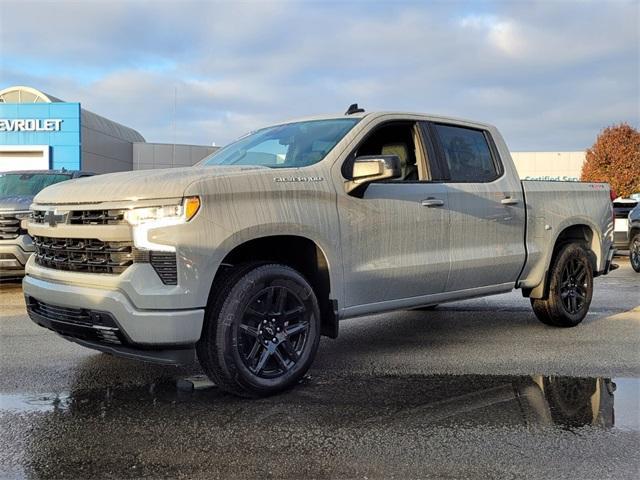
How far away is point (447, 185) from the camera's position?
5.16 metres

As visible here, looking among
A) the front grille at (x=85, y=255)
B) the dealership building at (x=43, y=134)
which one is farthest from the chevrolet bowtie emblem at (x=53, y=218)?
the dealership building at (x=43, y=134)

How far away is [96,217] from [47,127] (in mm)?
36882

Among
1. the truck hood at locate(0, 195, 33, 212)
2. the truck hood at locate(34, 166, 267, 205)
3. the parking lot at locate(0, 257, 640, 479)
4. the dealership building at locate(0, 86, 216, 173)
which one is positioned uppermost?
the dealership building at locate(0, 86, 216, 173)

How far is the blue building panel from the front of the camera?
36844mm

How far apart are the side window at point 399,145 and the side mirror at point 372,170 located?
591 millimetres

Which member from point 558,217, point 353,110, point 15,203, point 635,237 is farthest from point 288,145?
point 635,237

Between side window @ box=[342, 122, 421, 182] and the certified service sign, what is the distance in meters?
36.1

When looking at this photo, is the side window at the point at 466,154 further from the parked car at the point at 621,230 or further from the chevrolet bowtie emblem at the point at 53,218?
the parked car at the point at 621,230

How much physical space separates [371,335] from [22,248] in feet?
17.1

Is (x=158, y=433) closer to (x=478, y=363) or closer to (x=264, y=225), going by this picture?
(x=264, y=225)

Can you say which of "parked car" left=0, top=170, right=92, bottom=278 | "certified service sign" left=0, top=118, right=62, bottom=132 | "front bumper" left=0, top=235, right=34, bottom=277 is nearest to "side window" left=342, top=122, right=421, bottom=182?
"parked car" left=0, top=170, right=92, bottom=278

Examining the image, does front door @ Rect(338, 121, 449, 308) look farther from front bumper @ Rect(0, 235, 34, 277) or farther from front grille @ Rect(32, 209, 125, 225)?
A: front bumper @ Rect(0, 235, 34, 277)

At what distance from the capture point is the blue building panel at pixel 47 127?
121ft

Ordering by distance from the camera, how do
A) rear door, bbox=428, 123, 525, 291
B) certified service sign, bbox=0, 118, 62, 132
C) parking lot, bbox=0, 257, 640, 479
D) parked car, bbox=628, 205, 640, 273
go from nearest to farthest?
1. parking lot, bbox=0, 257, 640, 479
2. rear door, bbox=428, 123, 525, 291
3. parked car, bbox=628, 205, 640, 273
4. certified service sign, bbox=0, 118, 62, 132
